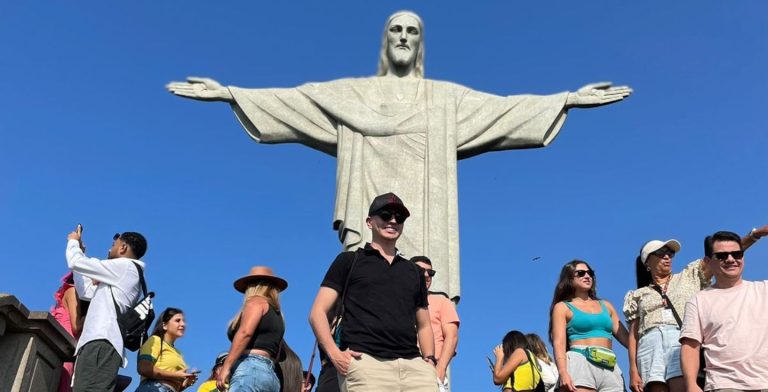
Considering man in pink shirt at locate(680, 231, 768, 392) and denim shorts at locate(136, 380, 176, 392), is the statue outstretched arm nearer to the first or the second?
denim shorts at locate(136, 380, 176, 392)

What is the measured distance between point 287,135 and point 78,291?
432cm

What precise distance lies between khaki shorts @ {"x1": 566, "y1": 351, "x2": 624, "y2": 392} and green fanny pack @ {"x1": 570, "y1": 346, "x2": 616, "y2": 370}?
3cm

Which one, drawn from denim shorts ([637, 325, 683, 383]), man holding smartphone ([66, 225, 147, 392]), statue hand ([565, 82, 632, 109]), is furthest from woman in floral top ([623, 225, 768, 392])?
man holding smartphone ([66, 225, 147, 392])

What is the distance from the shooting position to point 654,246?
292 inches

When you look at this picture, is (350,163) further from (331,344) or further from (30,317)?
(331,344)

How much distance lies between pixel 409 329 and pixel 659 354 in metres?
2.72

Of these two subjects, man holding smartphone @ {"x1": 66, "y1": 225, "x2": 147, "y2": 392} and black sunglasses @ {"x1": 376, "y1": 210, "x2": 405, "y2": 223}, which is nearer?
black sunglasses @ {"x1": 376, "y1": 210, "x2": 405, "y2": 223}

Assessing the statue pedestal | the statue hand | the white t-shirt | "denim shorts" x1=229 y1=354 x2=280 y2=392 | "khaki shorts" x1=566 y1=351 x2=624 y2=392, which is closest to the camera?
the white t-shirt

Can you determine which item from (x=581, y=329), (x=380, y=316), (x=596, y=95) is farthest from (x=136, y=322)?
→ (x=596, y=95)

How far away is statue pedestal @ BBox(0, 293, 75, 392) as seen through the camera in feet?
22.9

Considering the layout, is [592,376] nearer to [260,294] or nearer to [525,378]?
[525,378]

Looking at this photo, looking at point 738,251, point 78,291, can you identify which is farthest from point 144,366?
point 738,251

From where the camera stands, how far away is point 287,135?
1107 cm

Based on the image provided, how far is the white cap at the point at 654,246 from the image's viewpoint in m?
7.31
